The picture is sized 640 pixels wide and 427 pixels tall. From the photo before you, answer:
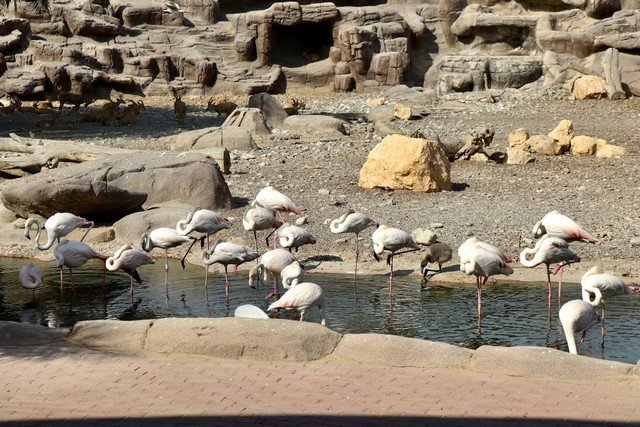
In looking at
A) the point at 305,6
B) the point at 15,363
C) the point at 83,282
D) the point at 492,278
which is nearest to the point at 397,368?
the point at 15,363

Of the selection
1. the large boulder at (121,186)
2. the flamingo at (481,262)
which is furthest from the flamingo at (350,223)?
the large boulder at (121,186)

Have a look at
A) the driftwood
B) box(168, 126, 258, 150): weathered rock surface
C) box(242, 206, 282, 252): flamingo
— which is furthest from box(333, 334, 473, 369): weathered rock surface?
box(168, 126, 258, 150): weathered rock surface

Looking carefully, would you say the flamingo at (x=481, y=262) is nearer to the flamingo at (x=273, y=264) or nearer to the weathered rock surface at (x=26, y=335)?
the flamingo at (x=273, y=264)

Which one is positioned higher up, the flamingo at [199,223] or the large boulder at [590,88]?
the flamingo at [199,223]

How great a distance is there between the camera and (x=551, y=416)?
5.43 metres

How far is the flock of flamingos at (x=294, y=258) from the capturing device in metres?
7.77

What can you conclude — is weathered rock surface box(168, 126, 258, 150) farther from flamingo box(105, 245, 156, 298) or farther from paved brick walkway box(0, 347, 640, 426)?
paved brick walkway box(0, 347, 640, 426)

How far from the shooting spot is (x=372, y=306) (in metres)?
9.18

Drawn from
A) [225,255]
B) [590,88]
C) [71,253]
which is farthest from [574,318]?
[590,88]

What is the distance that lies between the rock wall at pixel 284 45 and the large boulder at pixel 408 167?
1298cm

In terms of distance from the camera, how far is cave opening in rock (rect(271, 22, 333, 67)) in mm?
32656

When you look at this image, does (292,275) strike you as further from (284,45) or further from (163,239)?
(284,45)

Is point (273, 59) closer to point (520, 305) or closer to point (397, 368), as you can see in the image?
point (520, 305)

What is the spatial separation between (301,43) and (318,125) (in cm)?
1349
